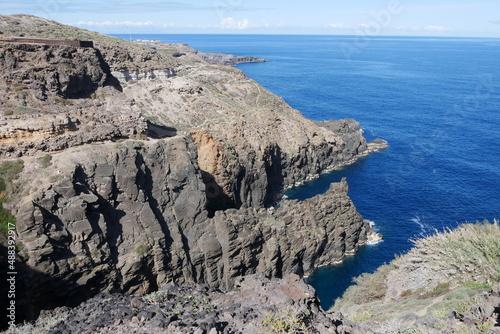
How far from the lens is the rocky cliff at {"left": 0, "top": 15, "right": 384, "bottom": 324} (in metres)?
33.9

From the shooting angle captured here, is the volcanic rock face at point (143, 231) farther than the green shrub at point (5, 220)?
Yes

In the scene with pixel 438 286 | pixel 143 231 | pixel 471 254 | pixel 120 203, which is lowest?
pixel 143 231

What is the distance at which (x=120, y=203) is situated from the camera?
130ft

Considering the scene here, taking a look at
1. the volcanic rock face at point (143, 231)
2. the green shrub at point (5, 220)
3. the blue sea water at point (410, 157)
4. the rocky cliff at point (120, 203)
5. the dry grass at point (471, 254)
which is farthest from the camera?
the blue sea water at point (410, 157)

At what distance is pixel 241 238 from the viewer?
47062mm

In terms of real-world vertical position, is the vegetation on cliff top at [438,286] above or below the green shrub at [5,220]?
below

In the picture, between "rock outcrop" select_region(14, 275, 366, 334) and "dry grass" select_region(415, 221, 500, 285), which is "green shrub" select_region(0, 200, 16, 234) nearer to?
"rock outcrop" select_region(14, 275, 366, 334)

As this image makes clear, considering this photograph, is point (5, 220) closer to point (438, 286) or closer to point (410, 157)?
point (438, 286)

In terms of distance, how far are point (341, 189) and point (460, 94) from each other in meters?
123

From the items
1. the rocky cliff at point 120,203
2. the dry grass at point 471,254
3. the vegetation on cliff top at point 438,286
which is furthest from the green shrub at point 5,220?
Answer: the dry grass at point 471,254

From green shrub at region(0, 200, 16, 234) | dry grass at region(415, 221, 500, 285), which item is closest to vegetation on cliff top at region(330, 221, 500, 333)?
dry grass at region(415, 221, 500, 285)

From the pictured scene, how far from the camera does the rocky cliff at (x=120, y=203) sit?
33.9m

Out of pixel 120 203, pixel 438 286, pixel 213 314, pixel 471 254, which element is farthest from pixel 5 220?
pixel 471 254

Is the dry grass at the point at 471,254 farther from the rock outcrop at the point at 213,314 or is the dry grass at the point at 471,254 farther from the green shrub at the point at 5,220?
the green shrub at the point at 5,220
